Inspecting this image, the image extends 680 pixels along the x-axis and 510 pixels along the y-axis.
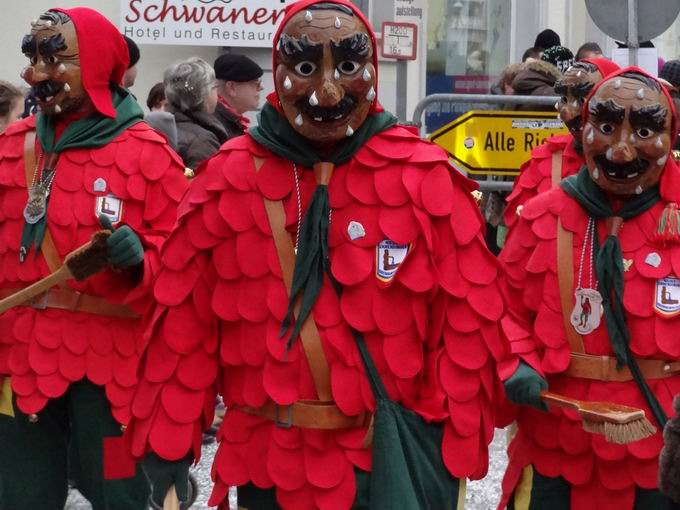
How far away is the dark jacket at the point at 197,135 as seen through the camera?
24.1ft

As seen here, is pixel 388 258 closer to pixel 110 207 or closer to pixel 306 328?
pixel 306 328

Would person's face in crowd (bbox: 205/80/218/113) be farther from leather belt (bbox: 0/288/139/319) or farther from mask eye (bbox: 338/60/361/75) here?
mask eye (bbox: 338/60/361/75)

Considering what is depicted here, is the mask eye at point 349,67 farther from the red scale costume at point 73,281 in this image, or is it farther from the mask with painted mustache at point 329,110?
the red scale costume at point 73,281

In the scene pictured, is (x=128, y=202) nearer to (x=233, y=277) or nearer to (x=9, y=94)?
(x=233, y=277)

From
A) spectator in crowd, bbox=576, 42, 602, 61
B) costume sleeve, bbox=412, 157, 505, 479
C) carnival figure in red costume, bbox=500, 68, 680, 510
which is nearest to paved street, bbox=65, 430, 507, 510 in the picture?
carnival figure in red costume, bbox=500, 68, 680, 510

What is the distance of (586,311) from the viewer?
454 cm

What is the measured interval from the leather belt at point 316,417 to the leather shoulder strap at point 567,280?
1105mm

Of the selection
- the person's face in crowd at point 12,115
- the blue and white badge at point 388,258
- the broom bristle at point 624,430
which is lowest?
the broom bristle at point 624,430

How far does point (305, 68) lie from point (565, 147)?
309 cm

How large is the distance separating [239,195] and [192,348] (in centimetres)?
43

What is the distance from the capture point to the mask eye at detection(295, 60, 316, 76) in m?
3.72

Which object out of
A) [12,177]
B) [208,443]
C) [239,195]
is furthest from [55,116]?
[208,443]

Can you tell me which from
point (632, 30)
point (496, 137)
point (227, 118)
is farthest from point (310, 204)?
point (496, 137)

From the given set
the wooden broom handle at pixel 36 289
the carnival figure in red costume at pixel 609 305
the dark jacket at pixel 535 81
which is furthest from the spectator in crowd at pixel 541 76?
the wooden broom handle at pixel 36 289
